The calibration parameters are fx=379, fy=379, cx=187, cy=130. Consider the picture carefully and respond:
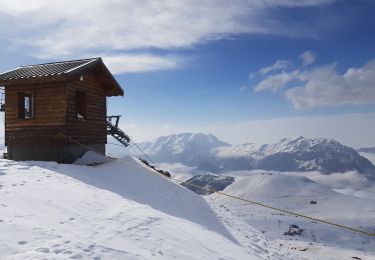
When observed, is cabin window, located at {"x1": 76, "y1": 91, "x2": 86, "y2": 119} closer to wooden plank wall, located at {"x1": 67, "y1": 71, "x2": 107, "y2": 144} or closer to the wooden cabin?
the wooden cabin

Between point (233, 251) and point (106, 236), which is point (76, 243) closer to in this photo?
point (106, 236)

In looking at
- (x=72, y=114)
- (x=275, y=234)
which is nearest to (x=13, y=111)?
(x=72, y=114)

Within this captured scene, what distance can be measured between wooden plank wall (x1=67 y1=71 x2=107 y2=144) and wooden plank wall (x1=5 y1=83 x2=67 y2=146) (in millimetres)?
536

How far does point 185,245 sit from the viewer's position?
11336 millimetres

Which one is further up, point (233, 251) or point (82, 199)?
point (82, 199)

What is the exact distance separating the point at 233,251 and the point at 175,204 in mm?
4964

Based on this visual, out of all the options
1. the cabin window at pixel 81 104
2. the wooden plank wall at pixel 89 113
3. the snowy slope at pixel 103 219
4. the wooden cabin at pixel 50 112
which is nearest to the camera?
the snowy slope at pixel 103 219

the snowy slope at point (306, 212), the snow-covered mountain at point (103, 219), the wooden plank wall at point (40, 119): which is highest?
the wooden plank wall at point (40, 119)

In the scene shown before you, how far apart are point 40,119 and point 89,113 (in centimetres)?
304

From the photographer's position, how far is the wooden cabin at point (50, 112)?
68.2 ft

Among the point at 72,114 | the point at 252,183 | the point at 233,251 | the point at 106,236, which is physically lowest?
the point at 252,183

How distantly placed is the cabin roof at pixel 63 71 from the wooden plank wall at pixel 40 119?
0.65 meters

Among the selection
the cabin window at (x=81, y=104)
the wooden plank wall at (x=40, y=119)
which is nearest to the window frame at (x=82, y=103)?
the cabin window at (x=81, y=104)

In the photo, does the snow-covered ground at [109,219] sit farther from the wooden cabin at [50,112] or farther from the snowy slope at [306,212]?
the snowy slope at [306,212]
